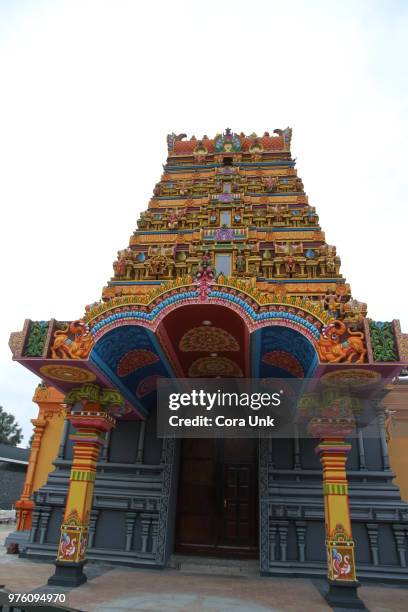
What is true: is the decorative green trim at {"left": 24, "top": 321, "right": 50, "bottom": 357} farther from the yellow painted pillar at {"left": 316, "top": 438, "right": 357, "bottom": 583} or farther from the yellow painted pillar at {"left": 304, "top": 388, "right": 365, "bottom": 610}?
the yellow painted pillar at {"left": 316, "top": 438, "right": 357, "bottom": 583}

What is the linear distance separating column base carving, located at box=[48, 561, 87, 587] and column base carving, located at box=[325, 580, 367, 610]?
4.11 m

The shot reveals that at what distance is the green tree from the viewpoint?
176 feet

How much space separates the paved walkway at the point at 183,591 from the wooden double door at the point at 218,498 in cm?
114

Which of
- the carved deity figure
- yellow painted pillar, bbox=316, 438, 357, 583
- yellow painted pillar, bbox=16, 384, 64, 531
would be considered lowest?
yellow painted pillar, bbox=316, 438, 357, 583

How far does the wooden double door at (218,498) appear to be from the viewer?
9.75 meters

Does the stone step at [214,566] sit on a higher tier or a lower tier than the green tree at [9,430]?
lower

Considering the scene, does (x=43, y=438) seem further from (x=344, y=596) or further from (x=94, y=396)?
(x=344, y=596)

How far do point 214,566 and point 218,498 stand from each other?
1528 millimetres

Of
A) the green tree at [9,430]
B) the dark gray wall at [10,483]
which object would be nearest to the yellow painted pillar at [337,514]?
the dark gray wall at [10,483]

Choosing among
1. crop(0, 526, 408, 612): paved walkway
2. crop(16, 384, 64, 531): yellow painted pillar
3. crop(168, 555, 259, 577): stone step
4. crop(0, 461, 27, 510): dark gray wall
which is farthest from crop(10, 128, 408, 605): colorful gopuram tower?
crop(0, 461, 27, 510): dark gray wall

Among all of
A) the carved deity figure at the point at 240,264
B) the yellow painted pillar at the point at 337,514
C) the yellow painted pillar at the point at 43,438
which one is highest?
the carved deity figure at the point at 240,264

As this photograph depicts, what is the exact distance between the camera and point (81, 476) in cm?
749

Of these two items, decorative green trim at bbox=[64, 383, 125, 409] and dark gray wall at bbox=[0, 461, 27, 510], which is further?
dark gray wall at bbox=[0, 461, 27, 510]

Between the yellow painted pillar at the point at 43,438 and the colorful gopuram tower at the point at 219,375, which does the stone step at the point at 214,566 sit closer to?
the colorful gopuram tower at the point at 219,375
